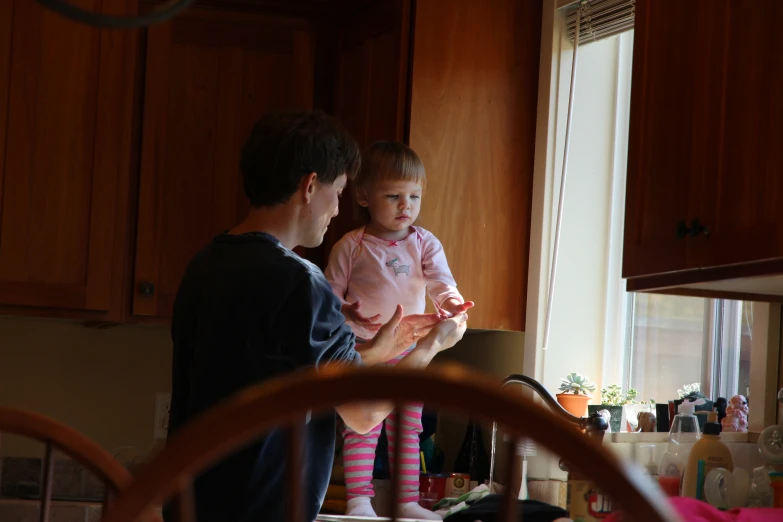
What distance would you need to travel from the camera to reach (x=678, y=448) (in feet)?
6.91

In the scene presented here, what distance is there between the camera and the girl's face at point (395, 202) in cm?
247

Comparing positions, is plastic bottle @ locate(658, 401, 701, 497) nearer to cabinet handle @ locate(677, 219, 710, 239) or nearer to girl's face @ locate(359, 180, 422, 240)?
cabinet handle @ locate(677, 219, 710, 239)

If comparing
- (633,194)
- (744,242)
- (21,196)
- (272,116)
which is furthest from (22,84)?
(744,242)

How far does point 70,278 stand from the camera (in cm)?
297

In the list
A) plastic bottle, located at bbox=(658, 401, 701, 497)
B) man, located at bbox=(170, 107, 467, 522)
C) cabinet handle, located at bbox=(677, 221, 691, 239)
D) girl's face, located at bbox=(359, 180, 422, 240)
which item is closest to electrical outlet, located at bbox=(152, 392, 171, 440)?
girl's face, located at bbox=(359, 180, 422, 240)

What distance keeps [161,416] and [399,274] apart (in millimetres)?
1234

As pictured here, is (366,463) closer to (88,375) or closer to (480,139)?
(480,139)

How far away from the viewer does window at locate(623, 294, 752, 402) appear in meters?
2.44

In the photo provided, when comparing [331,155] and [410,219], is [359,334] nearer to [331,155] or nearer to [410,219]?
[410,219]

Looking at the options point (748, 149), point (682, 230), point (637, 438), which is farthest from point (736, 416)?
point (748, 149)

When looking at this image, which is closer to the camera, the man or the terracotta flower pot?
the man

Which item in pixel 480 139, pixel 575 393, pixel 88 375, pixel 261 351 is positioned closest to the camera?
pixel 261 351

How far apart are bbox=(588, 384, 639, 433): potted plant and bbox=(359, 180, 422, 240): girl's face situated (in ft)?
2.00

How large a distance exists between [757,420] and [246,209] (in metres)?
1.57
